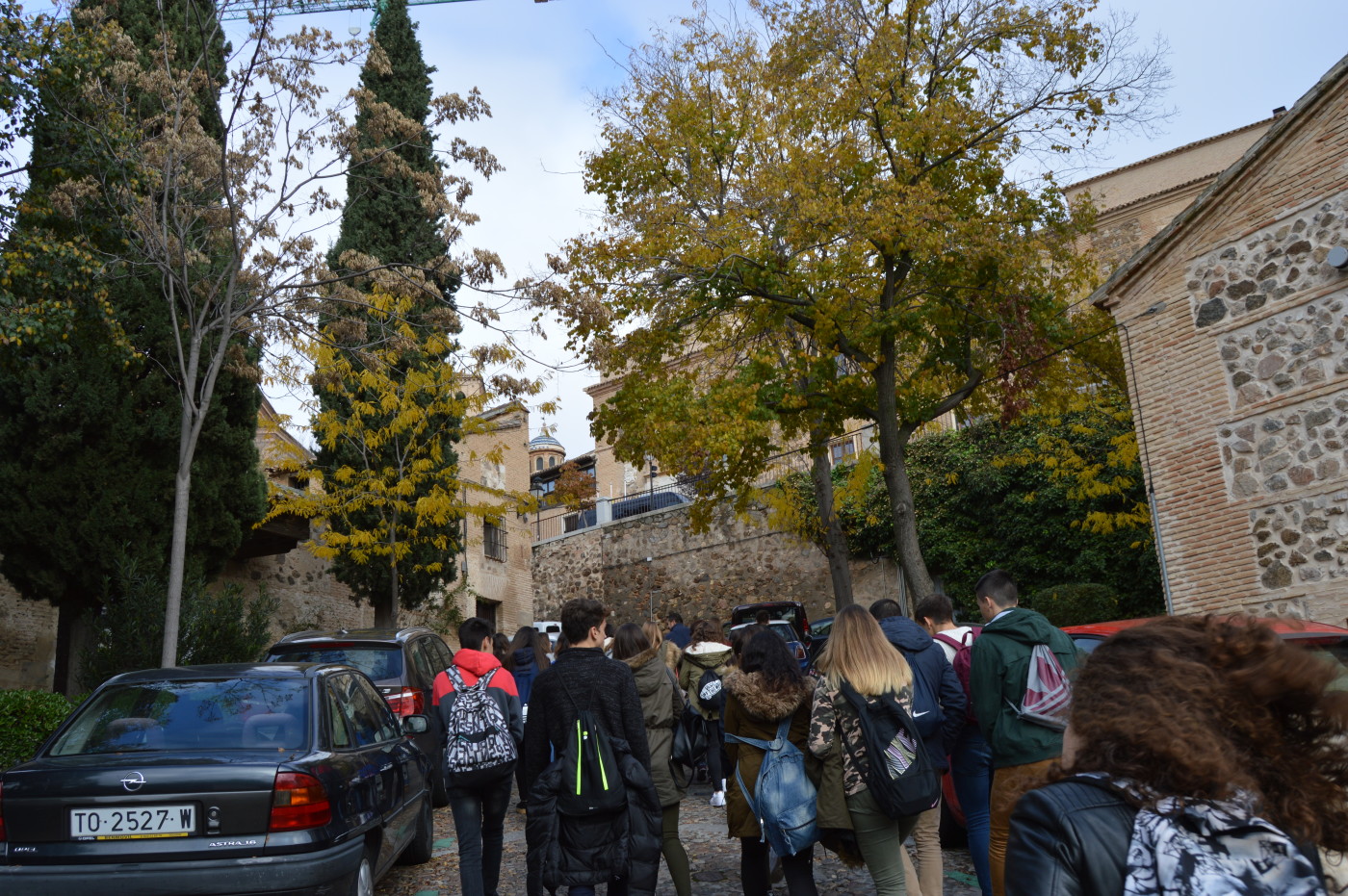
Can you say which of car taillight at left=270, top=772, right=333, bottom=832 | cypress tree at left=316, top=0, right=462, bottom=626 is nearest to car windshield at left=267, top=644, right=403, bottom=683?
car taillight at left=270, top=772, right=333, bottom=832

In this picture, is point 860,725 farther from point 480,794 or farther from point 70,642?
point 70,642

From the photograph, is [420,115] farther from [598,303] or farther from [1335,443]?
[1335,443]

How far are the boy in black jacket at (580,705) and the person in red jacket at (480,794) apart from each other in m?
0.87

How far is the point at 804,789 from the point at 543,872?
1339 mm

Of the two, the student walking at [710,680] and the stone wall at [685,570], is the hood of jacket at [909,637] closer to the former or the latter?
the student walking at [710,680]

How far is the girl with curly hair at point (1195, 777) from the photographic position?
1562 mm

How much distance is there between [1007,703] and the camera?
15.7 feet

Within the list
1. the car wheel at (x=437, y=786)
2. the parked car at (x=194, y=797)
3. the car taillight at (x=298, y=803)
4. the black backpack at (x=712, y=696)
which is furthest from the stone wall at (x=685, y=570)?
the car taillight at (x=298, y=803)

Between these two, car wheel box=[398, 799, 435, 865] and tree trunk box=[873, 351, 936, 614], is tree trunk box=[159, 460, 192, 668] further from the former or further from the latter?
tree trunk box=[873, 351, 936, 614]

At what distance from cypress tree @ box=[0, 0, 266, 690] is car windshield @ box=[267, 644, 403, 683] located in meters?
5.65

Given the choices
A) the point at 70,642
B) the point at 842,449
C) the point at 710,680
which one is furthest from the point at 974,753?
the point at 842,449

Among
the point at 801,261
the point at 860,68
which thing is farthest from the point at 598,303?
the point at 860,68

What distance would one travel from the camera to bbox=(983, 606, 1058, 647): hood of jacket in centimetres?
479

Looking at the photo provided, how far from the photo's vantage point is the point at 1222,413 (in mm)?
11680
